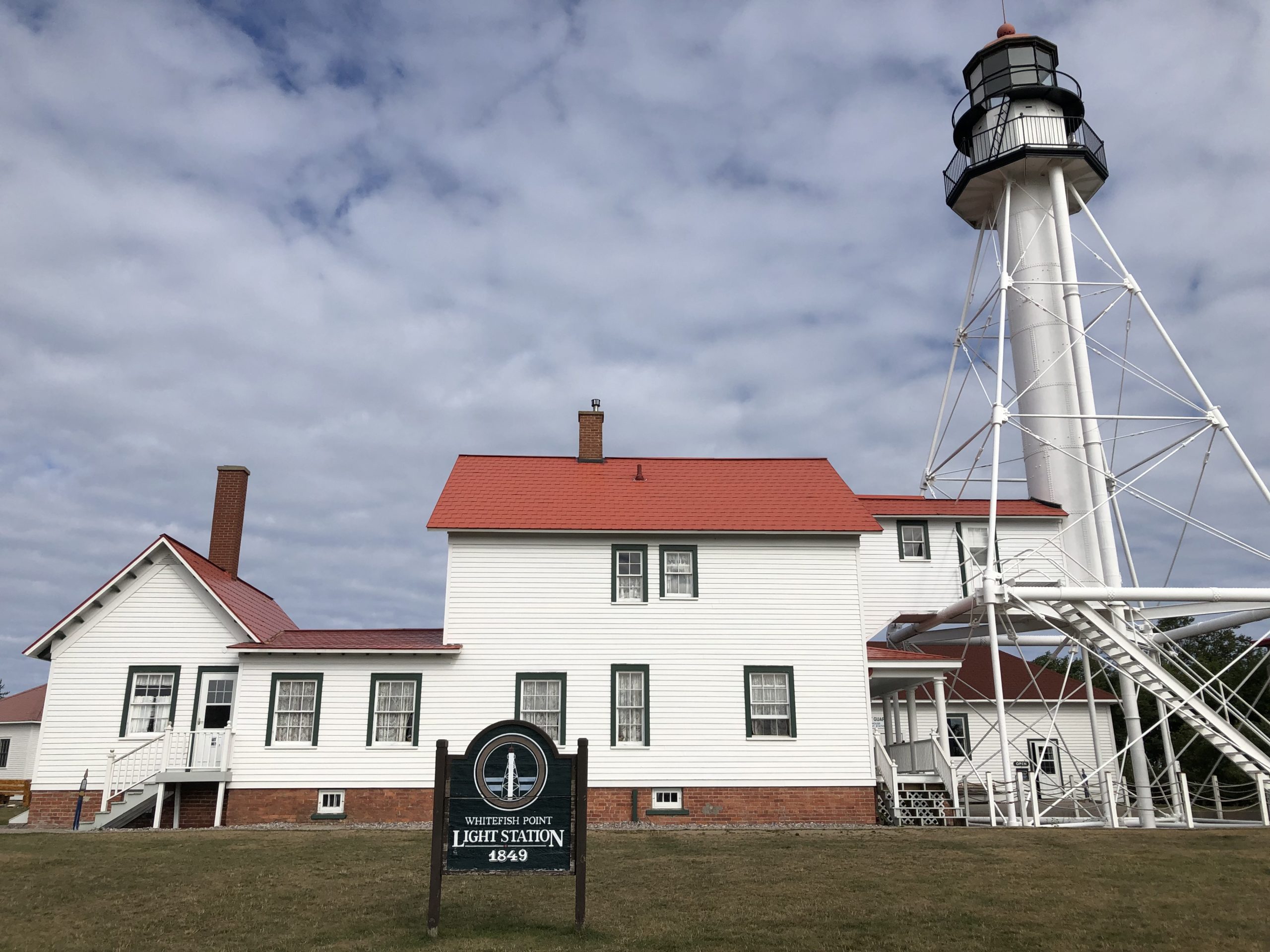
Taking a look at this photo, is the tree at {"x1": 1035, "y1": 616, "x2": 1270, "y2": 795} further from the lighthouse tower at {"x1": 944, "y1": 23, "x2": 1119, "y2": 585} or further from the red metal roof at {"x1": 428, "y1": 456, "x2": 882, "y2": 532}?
the red metal roof at {"x1": 428, "y1": 456, "x2": 882, "y2": 532}

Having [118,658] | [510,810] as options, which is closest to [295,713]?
[118,658]

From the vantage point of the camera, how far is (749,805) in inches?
918

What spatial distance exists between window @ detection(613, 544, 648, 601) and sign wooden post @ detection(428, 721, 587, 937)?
43.2 ft

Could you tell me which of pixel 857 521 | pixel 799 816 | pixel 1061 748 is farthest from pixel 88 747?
pixel 1061 748

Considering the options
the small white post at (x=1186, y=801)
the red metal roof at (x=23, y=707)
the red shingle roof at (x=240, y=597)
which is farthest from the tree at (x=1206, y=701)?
the red metal roof at (x=23, y=707)

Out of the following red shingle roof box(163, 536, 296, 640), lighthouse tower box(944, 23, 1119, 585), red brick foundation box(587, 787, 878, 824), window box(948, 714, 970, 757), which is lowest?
red brick foundation box(587, 787, 878, 824)

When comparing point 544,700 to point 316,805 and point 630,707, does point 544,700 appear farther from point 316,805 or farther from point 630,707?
point 316,805

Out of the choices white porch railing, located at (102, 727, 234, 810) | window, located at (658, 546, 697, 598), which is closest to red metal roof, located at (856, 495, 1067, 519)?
window, located at (658, 546, 697, 598)

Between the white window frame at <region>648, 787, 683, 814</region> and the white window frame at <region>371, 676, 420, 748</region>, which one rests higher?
the white window frame at <region>371, 676, 420, 748</region>

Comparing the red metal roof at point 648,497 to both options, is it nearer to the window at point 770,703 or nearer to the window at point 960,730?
the window at point 770,703

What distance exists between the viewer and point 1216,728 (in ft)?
74.8

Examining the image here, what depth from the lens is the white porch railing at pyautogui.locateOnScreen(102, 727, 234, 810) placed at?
2259 centimetres

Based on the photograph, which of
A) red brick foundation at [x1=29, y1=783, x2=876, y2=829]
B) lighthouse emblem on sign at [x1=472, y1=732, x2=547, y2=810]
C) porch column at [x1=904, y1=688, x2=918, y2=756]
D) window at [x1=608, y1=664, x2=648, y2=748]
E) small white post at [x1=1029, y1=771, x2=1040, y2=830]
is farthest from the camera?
porch column at [x1=904, y1=688, x2=918, y2=756]

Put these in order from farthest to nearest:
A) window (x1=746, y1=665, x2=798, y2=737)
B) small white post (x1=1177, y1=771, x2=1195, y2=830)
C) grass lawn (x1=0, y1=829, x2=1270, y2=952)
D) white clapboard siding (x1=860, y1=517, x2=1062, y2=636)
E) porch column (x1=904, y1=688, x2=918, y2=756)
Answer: white clapboard siding (x1=860, y1=517, x2=1062, y2=636) → porch column (x1=904, y1=688, x2=918, y2=756) → window (x1=746, y1=665, x2=798, y2=737) → small white post (x1=1177, y1=771, x2=1195, y2=830) → grass lawn (x1=0, y1=829, x2=1270, y2=952)
